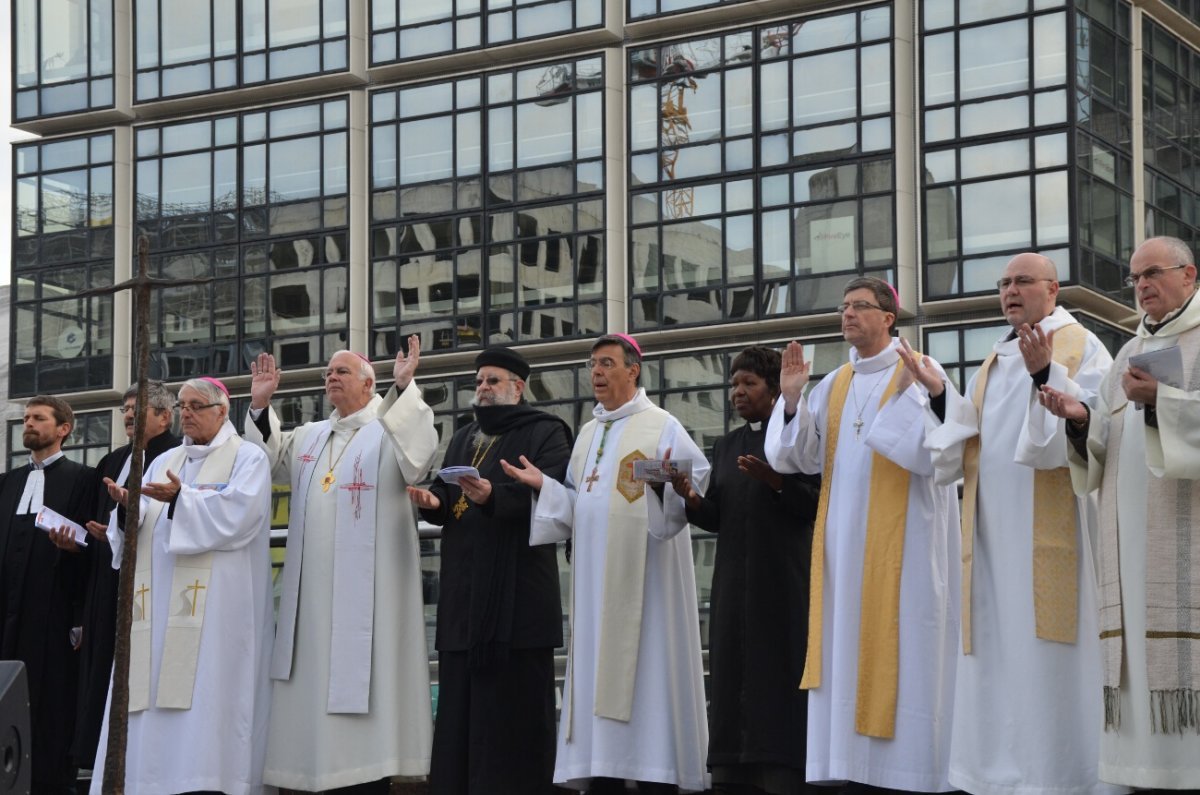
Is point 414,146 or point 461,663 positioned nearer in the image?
point 461,663

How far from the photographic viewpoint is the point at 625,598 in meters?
8.95

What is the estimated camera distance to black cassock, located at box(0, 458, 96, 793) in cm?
1051

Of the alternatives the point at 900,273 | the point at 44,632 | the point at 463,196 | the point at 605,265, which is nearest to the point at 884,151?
the point at 900,273

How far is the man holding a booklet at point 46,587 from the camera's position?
10.5m

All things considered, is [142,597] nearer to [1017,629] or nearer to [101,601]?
[101,601]

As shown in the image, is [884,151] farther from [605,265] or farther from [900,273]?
[605,265]

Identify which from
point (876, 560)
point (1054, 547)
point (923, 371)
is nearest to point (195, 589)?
point (876, 560)

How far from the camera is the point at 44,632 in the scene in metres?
10.7

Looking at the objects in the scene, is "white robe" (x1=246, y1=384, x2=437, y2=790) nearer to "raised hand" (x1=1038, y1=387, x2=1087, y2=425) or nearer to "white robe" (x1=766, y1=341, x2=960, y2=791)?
"white robe" (x1=766, y1=341, x2=960, y2=791)

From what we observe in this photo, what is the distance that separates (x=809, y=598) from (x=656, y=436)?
1.17 metres

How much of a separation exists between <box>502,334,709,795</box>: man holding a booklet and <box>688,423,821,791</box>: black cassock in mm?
189

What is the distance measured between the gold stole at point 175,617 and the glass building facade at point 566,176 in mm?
26428

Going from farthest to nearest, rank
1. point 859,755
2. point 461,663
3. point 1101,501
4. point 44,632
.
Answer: point 44,632 → point 461,663 → point 859,755 → point 1101,501

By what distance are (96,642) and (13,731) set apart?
11.1 ft
